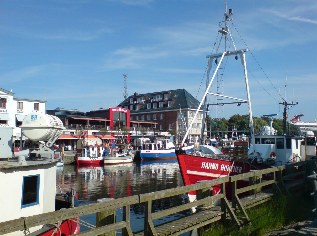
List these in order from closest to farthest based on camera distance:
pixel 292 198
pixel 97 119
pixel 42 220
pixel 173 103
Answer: pixel 42 220 → pixel 292 198 → pixel 97 119 → pixel 173 103

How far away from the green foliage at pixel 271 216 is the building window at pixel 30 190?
5.27m

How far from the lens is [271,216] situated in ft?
38.6

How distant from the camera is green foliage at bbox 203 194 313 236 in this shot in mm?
10430

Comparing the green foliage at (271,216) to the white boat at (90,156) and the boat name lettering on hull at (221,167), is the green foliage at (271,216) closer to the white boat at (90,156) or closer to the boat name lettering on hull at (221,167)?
the boat name lettering on hull at (221,167)

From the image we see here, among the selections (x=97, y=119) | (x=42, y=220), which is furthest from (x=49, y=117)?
(x=97, y=119)

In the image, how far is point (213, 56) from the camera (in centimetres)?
2906

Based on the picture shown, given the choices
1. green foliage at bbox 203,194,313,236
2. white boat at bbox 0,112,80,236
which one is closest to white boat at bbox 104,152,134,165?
white boat at bbox 0,112,80,236

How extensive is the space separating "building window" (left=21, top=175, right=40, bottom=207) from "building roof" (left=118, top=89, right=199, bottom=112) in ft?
308

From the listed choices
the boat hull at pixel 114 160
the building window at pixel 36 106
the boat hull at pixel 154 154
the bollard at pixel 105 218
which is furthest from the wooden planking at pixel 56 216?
the boat hull at pixel 154 154

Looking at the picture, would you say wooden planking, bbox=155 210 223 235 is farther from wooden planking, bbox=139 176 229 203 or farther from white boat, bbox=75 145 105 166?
white boat, bbox=75 145 105 166

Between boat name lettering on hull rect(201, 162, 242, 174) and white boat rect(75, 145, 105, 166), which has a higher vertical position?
boat name lettering on hull rect(201, 162, 242, 174)

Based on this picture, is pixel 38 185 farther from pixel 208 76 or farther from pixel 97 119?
pixel 97 119

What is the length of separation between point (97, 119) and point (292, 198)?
78.7m

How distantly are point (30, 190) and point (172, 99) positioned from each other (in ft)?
329
